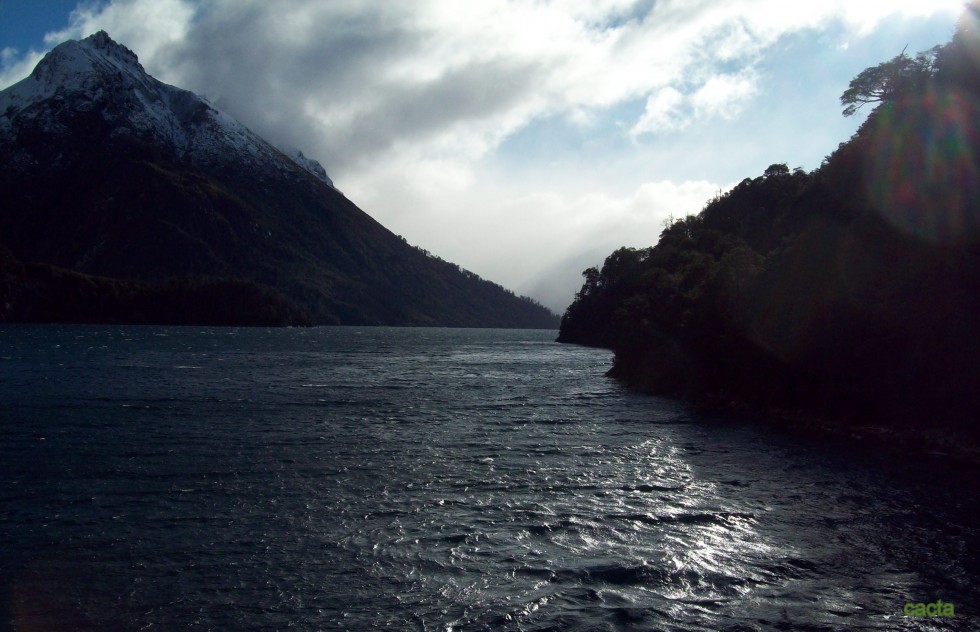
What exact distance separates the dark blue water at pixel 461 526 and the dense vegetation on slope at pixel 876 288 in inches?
271

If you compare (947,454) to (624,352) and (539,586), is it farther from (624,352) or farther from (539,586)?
(624,352)

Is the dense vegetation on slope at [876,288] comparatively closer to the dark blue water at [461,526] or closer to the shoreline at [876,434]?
the shoreline at [876,434]

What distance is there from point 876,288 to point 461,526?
37.2 metres

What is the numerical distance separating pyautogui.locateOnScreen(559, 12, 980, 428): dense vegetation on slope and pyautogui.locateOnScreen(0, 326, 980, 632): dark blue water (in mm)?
6892

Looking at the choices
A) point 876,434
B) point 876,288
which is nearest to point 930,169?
point 876,288

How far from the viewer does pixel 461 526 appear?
887 inches

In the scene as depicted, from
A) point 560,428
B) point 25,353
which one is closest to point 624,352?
point 560,428

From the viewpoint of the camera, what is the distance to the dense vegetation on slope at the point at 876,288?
40562 mm

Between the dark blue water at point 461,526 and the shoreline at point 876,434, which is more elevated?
the shoreline at point 876,434

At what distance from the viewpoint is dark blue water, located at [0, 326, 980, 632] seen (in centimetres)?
1658
